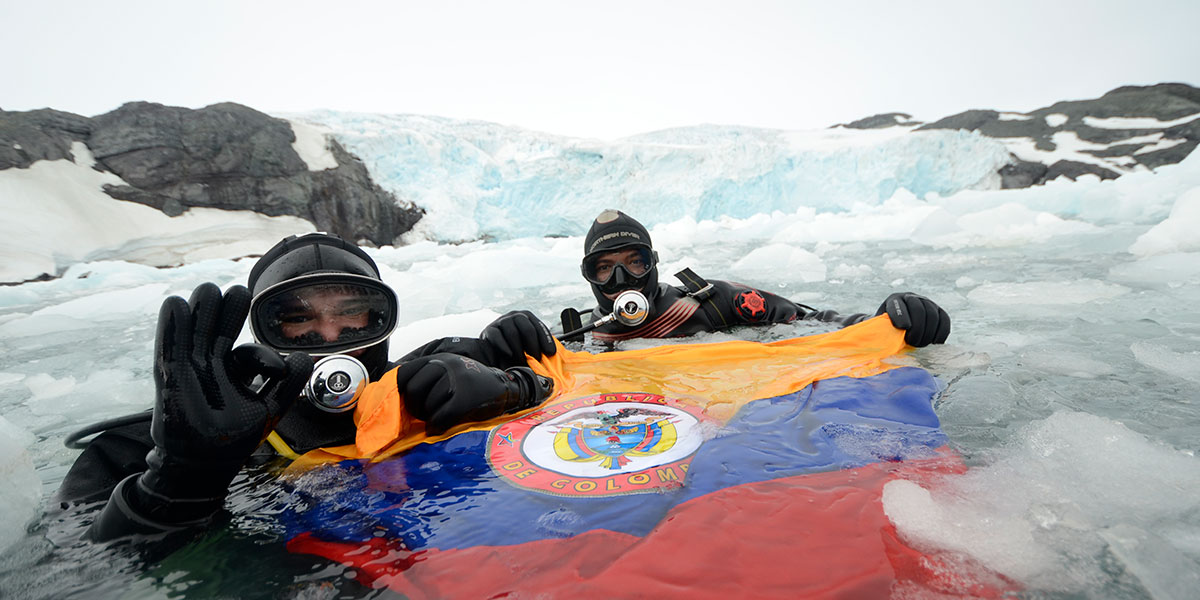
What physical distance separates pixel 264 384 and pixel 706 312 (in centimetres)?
255

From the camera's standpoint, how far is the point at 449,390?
1545mm

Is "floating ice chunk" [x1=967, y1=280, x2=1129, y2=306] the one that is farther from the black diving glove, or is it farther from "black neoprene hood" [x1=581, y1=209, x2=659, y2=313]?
the black diving glove

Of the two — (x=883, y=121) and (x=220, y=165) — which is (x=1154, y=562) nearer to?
(x=220, y=165)

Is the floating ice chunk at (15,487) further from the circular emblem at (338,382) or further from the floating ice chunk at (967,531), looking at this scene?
the floating ice chunk at (967,531)

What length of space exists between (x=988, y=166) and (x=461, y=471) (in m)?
17.9

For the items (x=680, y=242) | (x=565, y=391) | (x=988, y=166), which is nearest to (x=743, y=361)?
(x=565, y=391)

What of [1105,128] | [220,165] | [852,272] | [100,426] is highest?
[220,165]

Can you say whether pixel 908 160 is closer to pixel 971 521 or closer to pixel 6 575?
pixel 971 521

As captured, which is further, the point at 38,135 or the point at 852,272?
the point at 38,135

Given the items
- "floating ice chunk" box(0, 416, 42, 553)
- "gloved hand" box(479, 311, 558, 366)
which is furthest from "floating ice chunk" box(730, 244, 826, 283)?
"floating ice chunk" box(0, 416, 42, 553)

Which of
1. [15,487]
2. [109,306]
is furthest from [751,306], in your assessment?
[109,306]

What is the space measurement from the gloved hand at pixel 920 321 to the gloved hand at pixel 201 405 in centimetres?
239

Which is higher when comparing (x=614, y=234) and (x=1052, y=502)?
(x=614, y=234)

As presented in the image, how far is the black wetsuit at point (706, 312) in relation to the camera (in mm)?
3268
